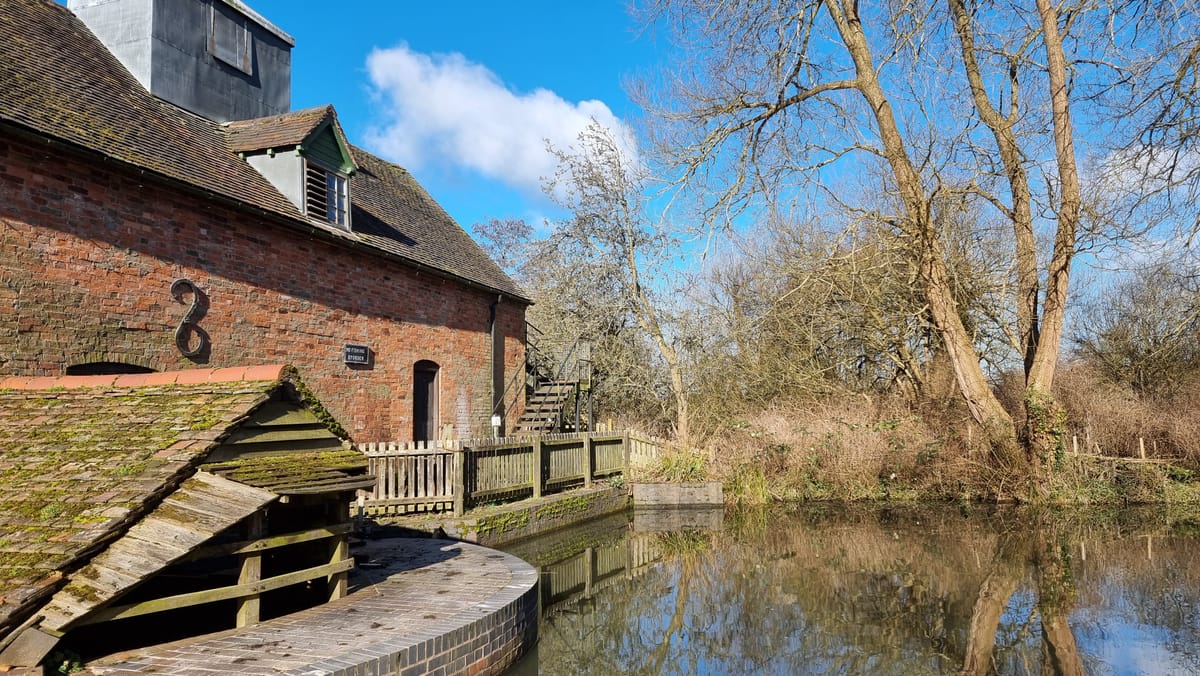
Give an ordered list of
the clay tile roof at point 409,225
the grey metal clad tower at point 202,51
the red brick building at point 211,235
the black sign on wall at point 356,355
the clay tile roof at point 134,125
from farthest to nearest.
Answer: the clay tile roof at point 409,225, the black sign on wall at point 356,355, the grey metal clad tower at point 202,51, the clay tile roof at point 134,125, the red brick building at point 211,235

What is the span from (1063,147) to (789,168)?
5.21 metres

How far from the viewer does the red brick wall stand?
8.49 meters

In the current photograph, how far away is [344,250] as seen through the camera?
44.2 feet

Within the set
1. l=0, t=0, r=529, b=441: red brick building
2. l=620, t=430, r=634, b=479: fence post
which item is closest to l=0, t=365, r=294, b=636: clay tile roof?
l=0, t=0, r=529, b=441: red brick building

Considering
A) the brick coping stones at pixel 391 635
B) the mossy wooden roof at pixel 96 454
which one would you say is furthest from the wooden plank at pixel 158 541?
the brick coping stones at pixel 391 635

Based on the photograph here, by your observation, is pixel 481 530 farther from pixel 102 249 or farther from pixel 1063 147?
pixel 1063 147

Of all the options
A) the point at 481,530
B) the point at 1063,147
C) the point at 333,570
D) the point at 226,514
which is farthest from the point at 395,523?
the point at 1063,147

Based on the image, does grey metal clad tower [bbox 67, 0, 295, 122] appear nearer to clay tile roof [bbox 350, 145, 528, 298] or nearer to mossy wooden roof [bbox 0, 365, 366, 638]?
clay tile roof [bbox 350, 145, 528, 298]

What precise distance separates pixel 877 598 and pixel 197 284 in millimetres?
9447

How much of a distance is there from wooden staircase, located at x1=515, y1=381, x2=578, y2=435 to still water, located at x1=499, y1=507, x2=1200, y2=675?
5332mm

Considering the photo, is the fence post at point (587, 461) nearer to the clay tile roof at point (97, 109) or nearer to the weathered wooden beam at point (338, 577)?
the clay tile roof at point (97, 109)

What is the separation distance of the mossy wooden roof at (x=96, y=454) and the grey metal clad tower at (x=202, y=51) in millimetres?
8136

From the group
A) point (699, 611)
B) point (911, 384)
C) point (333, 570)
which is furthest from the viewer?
point (911, 384)

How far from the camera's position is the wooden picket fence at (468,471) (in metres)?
11.2
